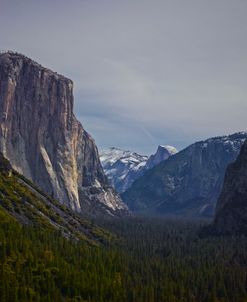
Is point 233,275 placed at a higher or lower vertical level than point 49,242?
lower

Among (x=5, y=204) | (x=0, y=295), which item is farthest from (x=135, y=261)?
(x=0, y=295)

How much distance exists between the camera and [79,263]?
13888 centimetres

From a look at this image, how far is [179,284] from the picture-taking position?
141 m

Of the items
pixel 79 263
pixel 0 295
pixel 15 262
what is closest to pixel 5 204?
pixel 79 263

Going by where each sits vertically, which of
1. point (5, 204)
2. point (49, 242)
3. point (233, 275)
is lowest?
point (233, 275)

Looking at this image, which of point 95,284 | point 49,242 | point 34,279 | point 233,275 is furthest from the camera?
point 233,275

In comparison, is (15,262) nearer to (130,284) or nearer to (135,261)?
(130,284)

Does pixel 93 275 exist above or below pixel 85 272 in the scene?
below

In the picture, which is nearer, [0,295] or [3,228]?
[0,295]

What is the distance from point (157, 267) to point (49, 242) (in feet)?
129

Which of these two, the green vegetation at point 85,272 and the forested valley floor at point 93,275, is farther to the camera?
the green vegetation at point 85,272

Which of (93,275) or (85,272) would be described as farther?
(85,272)

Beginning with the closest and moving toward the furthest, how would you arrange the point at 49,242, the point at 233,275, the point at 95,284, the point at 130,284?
the point at 95,284
the point at 130,284
the point at 49,242
the point at 233,275

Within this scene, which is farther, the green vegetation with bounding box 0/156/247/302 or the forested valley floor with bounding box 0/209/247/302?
the green vegetation with bounding box 0/156/247/302
